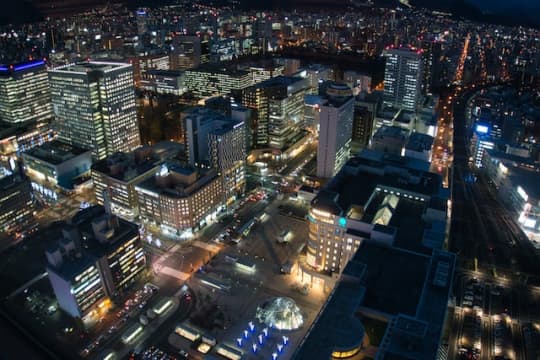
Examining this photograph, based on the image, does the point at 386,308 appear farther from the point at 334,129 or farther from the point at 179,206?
the point at 334,129

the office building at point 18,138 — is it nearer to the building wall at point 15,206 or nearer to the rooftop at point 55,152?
the rooftop at point 55,152

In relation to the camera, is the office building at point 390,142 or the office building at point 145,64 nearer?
the office building at point 390,142

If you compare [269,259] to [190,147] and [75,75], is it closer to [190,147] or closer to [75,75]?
[190,147]

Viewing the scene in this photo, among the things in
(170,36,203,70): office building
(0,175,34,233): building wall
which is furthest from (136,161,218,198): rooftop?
(170,36,203,70): office building

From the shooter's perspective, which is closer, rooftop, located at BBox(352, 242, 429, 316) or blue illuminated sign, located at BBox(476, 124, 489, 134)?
rooftop, located at BBox(352, 242, 429, 316)

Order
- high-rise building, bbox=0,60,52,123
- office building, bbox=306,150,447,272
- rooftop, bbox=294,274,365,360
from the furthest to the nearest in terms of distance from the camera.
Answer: high-rise building, bbox=0,60,52,123 < office building, bbox=306,150,447,272 < rooftop, bbox=294,274,365,360

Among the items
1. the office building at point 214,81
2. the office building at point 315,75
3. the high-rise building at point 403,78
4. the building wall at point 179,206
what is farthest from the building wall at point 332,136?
the office building at point 214,81

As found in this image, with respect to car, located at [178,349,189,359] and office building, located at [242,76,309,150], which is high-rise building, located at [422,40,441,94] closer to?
office building, located at [242,76,309,150]
